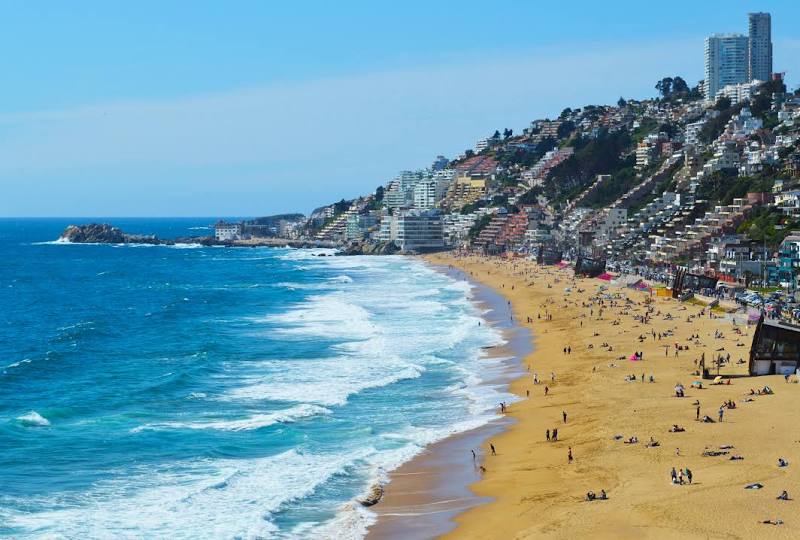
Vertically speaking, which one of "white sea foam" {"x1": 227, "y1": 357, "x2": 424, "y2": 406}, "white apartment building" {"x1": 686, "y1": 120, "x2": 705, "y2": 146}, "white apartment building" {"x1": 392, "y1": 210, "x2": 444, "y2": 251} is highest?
"white apartment building" {"x1": 686, "y1": 120, "x2": 705, "y2": 146}

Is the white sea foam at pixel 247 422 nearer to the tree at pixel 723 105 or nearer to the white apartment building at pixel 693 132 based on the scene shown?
the white apartment building at pixel 693 132

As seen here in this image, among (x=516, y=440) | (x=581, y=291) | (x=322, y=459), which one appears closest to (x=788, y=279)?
(x=581, y=291)

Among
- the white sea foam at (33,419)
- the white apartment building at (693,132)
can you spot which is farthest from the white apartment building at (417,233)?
the white sea foam at (33,419)

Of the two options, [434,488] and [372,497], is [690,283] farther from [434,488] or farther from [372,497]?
[372,497]

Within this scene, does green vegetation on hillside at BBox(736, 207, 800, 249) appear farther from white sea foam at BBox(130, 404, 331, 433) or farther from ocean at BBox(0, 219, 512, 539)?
white sea foam at BBox(130, 404, 331, 433)

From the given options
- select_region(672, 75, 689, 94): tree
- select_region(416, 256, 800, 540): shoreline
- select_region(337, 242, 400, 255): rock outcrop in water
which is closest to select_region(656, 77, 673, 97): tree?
select_region(672, 75, 689, 94): tree

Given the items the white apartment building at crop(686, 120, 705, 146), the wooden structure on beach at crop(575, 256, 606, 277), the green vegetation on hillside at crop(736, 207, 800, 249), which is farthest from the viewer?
the white apartment building at crop(686, 120, 705, 146)
